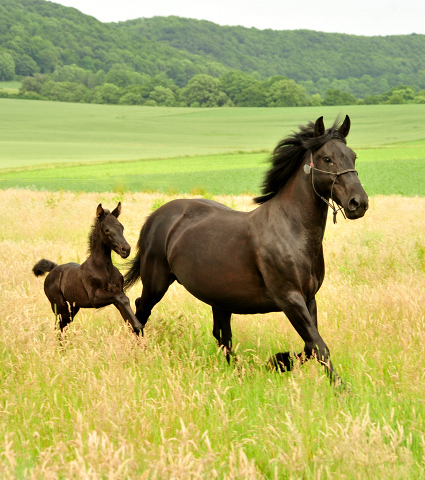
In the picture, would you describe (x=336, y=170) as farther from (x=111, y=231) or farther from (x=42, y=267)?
(x=42, y=267)

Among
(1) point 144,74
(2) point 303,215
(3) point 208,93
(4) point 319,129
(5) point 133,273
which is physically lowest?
(5) point 133,273

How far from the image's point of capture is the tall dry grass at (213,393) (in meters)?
2.86

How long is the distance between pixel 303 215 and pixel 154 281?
194cm

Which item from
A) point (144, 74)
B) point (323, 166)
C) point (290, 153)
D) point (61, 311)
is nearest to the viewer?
point (323, 166)

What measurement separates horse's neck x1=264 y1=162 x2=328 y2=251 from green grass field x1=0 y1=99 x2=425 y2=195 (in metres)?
7.23

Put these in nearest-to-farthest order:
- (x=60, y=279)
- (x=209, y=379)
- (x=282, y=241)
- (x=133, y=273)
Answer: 1. (x=209, y=379)
2. (x=282, y=241)
3. (x=60, y=279)
4. (x=133, y=273)

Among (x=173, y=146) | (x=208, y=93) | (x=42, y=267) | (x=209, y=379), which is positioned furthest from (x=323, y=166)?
(x=208, y=93)

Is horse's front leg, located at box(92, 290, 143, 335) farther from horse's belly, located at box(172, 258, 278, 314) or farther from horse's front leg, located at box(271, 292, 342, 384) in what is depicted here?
horse's front leg, located at box(271, 292, 342, 384)

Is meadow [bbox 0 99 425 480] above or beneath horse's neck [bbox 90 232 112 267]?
beneath

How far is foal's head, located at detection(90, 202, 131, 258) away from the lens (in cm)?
527

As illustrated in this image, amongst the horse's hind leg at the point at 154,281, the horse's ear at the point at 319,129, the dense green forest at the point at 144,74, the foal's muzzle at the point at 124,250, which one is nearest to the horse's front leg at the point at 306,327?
the horse's ear at the point at 319,129

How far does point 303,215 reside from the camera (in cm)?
471

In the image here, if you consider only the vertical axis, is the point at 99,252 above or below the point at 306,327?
above

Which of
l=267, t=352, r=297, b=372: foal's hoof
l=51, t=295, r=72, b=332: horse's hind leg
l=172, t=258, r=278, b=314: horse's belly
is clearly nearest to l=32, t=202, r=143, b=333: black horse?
l=51, t=295, r=72, b=332: horse's hind leg
